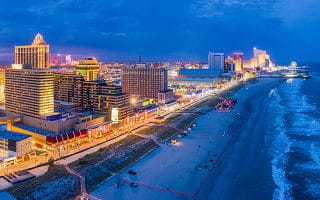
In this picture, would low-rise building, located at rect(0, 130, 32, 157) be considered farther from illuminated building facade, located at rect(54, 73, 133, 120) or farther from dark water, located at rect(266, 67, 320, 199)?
dark water, located at rect(266, 67, 320, 199)

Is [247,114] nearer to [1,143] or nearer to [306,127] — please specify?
[306,127]

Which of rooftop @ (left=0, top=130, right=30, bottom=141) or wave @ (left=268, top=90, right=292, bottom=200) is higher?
rooftop @ (left=0, top=130, right=30, bottom=141)

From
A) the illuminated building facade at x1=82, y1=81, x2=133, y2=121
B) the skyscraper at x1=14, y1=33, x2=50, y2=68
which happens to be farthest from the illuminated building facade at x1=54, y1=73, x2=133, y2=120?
the skyscraper at x1=14, y1=33, x2=50, y2=68

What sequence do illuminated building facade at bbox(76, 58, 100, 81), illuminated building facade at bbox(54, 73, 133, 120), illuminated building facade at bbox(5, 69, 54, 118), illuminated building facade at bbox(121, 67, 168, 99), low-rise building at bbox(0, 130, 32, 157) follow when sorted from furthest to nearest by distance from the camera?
illuminated building facade at bbox(121, 67, 168, 99) < illuminated building facade at bbox(76, 58, 100, 81) < illuminated building facade at bbox(54, 73, 133, 120) < illuminated building facade at bbox(5, 69, 54, 118) < low-rise building at bbox(0, 130, 32, 157)

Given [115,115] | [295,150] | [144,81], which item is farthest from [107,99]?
[295,150]

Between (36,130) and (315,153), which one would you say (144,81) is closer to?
(36,130)

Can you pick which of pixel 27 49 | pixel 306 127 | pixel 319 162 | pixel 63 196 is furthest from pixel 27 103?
pixel 306 127
